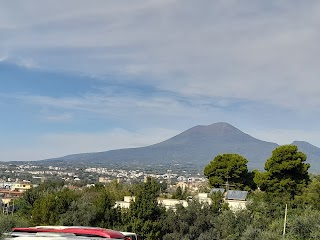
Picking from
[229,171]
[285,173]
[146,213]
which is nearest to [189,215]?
[146,213]

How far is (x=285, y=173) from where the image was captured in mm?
33875

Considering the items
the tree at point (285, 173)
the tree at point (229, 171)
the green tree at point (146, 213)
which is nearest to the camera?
the green tree at point (146, 213)

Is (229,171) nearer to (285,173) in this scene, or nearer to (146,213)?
(285,173)

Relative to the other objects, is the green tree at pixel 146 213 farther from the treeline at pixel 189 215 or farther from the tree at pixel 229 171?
the tree at pixel 229 171

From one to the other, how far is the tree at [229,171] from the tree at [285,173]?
5.04m

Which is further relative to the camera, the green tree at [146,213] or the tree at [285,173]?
the tree at [285,173]

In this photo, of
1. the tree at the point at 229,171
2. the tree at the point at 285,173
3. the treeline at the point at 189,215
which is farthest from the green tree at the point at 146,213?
the tree at the point at 229,171

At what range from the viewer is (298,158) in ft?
111

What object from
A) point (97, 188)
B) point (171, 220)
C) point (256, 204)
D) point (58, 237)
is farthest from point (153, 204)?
point (97, 188)

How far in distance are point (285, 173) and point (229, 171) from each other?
6.55 metres

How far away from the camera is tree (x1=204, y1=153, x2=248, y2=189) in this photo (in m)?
39.7

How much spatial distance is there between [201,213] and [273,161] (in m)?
8.73

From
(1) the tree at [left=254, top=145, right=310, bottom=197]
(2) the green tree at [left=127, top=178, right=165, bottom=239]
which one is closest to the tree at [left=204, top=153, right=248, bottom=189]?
(1) the tree at [left=254, top=145, right=310, bottom=197]

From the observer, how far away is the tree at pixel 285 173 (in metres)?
33.2
